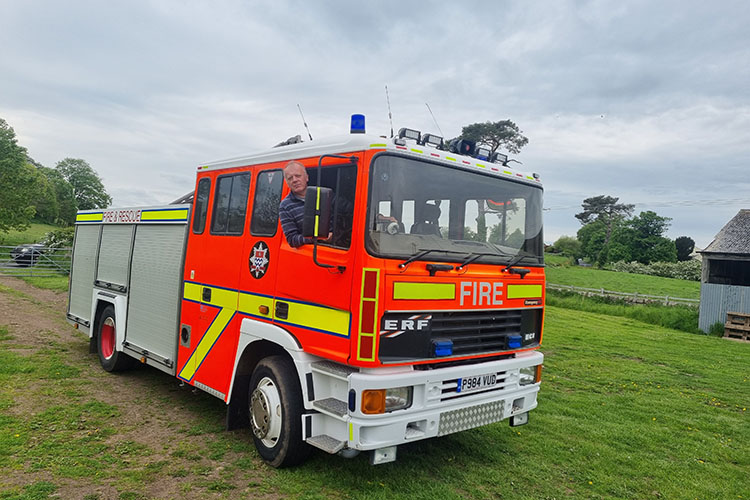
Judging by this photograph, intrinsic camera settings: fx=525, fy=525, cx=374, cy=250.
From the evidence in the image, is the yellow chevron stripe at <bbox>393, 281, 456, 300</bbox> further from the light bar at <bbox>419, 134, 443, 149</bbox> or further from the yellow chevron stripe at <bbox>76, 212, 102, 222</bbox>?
the yellow chevron stripe at <bbox>76, 212, 102, 222</bbox>

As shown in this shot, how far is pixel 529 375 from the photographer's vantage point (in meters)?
5.08

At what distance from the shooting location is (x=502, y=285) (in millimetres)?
4656

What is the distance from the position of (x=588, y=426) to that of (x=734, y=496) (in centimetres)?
174

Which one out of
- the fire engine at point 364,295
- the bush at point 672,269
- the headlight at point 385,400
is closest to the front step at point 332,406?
the fire engine at point 364,295

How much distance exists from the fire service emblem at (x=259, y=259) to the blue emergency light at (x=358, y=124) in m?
1.34

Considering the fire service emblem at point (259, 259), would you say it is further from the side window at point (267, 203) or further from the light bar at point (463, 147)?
the light bar at point (463, 147)

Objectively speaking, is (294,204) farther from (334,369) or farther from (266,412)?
(266,412)

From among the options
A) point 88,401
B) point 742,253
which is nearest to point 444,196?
point 88,401

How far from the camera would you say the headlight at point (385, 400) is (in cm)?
379

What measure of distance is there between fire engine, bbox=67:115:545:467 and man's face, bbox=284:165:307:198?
0.07 meters

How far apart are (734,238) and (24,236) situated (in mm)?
52624

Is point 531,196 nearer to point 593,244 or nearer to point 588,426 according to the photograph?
point 588,426

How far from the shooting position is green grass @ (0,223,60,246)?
40375 millimetres

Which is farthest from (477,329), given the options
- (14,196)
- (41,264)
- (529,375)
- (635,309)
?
(14,196)
